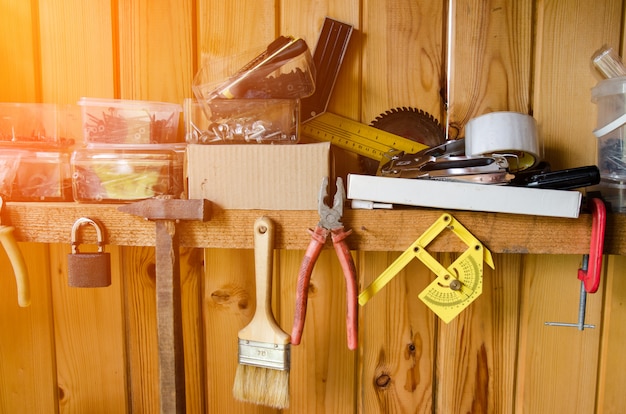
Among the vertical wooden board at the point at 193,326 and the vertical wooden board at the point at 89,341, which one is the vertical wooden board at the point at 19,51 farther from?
the vertical wooden board at the point at 193,326

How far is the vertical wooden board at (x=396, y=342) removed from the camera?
A: 0.68 m

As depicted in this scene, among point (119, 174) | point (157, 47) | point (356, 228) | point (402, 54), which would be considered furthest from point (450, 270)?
point (157, 47)

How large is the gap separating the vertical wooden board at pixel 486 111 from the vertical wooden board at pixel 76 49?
60 centimetres

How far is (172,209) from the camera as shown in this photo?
0.51 metres

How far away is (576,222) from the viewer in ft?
1.63

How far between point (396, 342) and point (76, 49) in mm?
781

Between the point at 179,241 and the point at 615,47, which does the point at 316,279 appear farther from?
the point at 615,47

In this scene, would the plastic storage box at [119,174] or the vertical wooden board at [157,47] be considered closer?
the plastic storage box at [119,174]

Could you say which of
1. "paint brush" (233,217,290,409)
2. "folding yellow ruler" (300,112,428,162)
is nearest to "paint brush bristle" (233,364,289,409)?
"paint brush" (233,217,290,409)

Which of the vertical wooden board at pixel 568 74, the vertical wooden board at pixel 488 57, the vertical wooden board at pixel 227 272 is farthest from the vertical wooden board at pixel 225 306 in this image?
the vertical wooden board at pixel 568 74

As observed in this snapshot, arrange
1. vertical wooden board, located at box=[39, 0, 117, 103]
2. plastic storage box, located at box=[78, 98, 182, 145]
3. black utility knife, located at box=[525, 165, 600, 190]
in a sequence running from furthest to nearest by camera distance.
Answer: vertical wooden board, located at box=[39, 0, 117, 103] < plastic storage box, located at box=[78, 98, 182, 145] < black utility knife, located at box=[525, 165, 600, 190]

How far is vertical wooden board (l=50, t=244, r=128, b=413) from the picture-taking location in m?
0.71

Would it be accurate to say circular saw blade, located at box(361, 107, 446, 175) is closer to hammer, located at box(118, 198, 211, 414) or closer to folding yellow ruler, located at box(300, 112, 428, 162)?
folding yellow ruler, located at box(300, 112, 428, 162)

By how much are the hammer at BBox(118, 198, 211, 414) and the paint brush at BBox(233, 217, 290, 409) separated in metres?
0.09
